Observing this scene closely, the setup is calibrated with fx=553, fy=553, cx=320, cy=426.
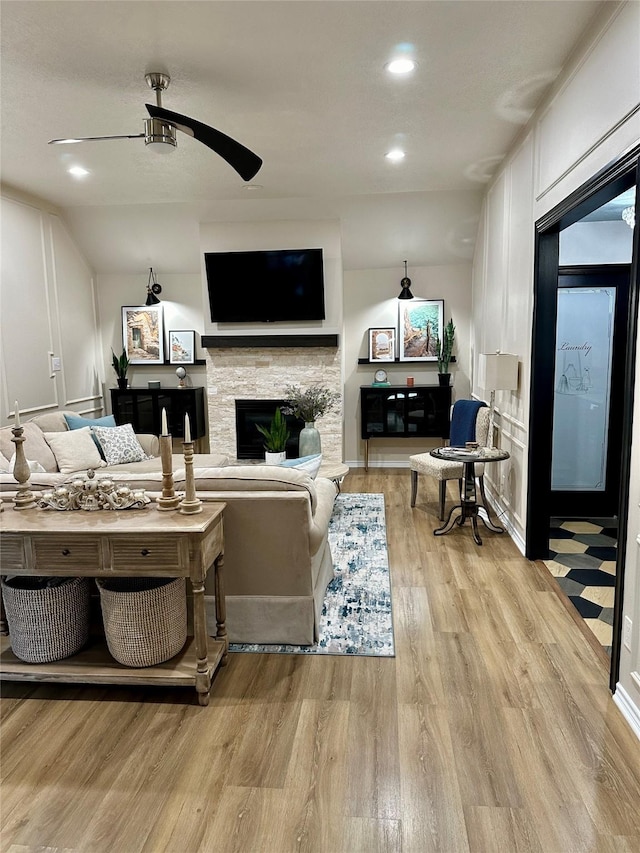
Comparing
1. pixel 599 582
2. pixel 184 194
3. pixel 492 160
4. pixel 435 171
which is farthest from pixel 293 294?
pixel 599 582

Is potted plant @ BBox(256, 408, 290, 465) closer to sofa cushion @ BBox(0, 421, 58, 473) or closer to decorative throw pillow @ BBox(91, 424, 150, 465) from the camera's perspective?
decorative throw pillow @ BBox(91, 424, 150, 465)

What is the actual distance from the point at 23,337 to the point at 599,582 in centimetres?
518

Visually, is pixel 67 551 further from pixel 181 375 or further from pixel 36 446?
pixel 181 375

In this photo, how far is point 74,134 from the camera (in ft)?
12.5

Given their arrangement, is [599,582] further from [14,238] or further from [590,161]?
[14,238]

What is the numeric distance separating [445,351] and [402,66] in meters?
3.87

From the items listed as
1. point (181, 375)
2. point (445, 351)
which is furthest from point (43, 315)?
point (445, 351)

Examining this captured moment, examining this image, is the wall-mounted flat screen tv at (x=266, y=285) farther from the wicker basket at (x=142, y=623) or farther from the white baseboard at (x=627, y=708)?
the white baseboard at (x=627, y=708)

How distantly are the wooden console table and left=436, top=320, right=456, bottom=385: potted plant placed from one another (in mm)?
4625

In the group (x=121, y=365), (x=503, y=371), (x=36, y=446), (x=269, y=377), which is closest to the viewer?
(x=503, y=371)

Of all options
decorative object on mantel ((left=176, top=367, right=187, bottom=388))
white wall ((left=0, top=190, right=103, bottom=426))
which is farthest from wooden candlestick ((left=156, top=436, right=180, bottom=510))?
decorative object on mantel ((left=176, top=367, right=187, bottom=388))

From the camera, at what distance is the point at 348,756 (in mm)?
2041

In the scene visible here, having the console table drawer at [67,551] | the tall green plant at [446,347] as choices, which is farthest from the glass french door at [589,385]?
the console table drawer at [67,551]

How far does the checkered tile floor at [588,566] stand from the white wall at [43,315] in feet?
15.4
